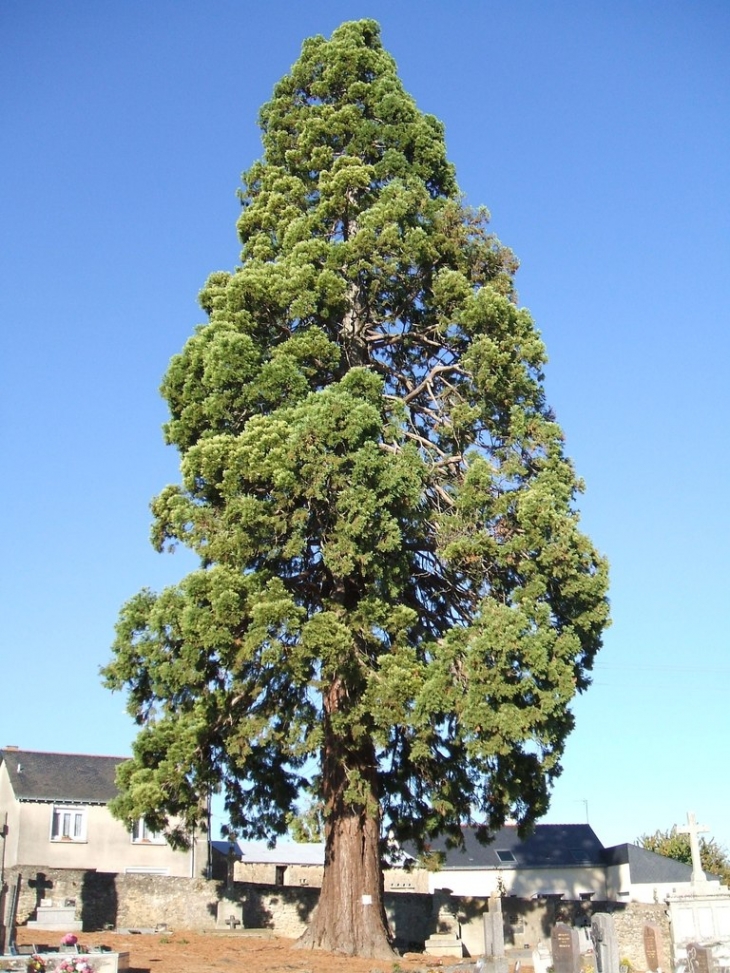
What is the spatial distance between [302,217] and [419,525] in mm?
7858

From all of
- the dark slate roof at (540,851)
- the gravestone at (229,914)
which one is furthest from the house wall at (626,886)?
the gravestone at (229,914)

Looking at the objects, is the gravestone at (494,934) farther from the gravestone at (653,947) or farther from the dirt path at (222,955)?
the gravestone at (653,947)

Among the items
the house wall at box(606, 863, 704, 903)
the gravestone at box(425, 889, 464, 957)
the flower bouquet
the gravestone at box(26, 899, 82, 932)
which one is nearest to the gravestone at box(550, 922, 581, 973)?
the gravestone at box(425, 889, 464, 957)

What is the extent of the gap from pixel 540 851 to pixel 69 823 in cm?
2313

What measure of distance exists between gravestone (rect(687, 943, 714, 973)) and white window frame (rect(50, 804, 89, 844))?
24.8 m

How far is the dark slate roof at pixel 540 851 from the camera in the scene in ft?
157

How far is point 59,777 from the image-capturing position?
126 feet

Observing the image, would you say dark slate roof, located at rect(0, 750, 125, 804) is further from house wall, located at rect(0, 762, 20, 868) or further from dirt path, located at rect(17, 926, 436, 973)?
dirt path, located at rect(17, 926, 436, 973)

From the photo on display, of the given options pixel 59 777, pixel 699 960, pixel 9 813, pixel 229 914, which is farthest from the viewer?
pixel 59 777

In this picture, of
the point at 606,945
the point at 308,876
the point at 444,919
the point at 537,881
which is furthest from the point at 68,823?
the point at 606,945

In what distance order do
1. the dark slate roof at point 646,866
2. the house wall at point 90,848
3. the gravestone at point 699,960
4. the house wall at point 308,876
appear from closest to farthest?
the gravestone at point 699,960, the house wall at point 90,848, the dark slate roof at point 646,866, the house wall at point 308,876

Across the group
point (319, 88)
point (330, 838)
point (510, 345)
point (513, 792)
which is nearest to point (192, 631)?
point (330, 838)

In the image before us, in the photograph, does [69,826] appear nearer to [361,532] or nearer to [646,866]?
[361,532]

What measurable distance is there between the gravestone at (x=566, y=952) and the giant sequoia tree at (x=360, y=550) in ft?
7.18
